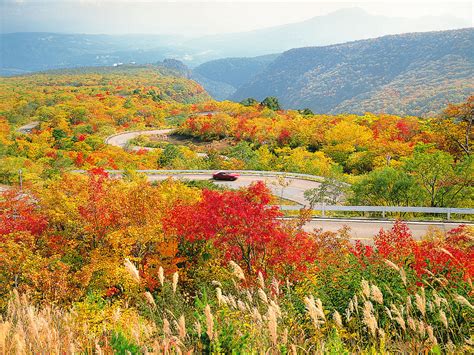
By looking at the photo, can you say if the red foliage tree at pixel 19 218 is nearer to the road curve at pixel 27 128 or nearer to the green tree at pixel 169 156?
the green tree at pixel 169 156

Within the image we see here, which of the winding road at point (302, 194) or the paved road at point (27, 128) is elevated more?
the winding road at point (302, 194)

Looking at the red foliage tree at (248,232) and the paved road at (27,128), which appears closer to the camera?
the red foliage tree at (248,232)

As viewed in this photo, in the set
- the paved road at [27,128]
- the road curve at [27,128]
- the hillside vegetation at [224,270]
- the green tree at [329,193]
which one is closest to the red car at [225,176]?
the hillside vegetation at [224,270]

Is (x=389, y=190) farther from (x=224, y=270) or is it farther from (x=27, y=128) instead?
(x=27, y=128)

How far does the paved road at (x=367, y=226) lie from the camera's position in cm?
2267

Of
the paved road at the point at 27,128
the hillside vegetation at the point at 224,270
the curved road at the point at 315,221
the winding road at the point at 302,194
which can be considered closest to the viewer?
the hillside vegetation at the point at 224,270

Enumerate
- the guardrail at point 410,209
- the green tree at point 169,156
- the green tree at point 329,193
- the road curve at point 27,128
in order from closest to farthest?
the guardrail at point 410,209 → the green tree at point 329,193 → the green tree at point 169,156 → the road curve at point 27,128

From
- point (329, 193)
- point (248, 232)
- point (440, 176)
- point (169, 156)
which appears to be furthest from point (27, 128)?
point (248, 232)

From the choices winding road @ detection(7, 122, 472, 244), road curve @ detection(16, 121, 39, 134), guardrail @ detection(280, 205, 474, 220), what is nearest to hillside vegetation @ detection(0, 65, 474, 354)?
winding road @ detection(7, 122, 472, 244)

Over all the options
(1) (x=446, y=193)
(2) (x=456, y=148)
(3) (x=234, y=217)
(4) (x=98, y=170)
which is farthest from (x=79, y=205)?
(2) (x=456, y=148)

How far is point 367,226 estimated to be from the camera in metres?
24.2

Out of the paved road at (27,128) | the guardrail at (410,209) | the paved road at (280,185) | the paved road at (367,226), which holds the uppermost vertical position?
the guardrail at (410,209)

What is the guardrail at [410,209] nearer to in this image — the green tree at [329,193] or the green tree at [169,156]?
the green tree at [329,193]

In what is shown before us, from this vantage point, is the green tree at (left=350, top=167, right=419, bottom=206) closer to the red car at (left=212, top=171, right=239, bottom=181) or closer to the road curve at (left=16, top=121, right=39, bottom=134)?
the red car at (left=212, top=171, right=239, bottom=181)
